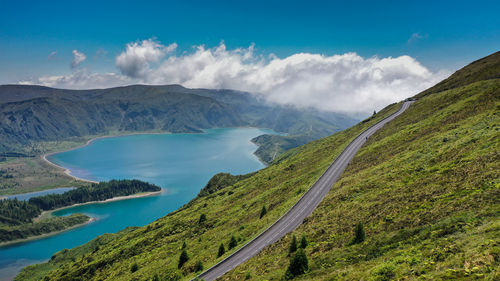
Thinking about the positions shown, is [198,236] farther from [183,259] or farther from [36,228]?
[36,228]

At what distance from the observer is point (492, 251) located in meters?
18.4

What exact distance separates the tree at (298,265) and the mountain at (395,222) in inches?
38.1

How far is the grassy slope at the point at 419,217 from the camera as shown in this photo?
21.1 metres

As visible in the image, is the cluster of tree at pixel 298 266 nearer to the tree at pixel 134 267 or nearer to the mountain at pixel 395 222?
the mountain at pixel 395 222

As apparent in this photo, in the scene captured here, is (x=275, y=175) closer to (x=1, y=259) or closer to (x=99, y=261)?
(x=99, y=261)

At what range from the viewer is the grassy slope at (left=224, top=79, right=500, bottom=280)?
69.1ft

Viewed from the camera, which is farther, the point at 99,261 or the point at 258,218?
the point at 99,261

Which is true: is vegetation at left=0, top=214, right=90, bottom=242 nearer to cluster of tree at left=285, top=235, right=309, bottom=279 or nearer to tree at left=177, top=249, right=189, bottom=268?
tree at left=177, top=249, right=189, bottom=268

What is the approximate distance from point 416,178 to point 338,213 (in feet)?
44.1

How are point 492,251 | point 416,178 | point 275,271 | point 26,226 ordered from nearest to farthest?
point 492,251
point 275,271
point 416,178
point 26,226

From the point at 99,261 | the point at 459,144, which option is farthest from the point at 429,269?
the point at 99,261

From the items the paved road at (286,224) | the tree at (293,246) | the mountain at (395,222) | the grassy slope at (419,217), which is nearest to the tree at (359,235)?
the mountain at (395,222)

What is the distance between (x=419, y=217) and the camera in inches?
1170

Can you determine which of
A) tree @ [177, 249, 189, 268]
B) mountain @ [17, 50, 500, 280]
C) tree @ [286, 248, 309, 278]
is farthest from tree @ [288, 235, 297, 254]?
tree @ [177, 249, 189, 268]
